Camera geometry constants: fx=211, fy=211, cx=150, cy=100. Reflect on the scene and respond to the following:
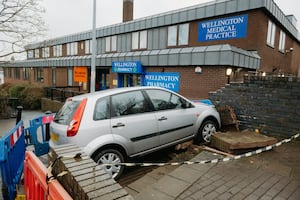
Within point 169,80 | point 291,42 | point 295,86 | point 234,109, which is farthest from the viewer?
point 291,42

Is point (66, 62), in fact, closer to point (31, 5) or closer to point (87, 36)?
point (87, 36)

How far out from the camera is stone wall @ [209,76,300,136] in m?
5.52

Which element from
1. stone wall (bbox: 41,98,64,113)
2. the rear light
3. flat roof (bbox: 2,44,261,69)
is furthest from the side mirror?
stone wall (bbox: 41,98,64,113)

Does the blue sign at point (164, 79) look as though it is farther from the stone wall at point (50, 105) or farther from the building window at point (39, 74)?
the building window at point (39, 74)

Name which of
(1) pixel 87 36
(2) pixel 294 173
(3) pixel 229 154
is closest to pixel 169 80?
(3) pixel 229 154

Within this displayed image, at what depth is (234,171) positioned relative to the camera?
3.68 m

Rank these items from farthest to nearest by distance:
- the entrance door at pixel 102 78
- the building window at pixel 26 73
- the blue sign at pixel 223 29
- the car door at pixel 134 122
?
the building window at pixel 26 73, the entrance door at pixel 102 78, the blue sign at pixel 223 29, the car door at pixel 134 122

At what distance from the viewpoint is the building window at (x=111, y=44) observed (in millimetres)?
18969

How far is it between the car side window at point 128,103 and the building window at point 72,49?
21550 millimetres

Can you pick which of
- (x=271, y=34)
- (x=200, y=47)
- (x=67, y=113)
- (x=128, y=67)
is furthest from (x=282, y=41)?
(x=67, y=113)

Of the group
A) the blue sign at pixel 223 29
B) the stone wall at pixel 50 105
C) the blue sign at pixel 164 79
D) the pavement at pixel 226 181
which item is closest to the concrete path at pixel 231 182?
the pavement at pixel 226 181

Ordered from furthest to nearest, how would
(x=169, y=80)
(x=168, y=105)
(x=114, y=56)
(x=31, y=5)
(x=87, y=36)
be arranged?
(x=87, y=36) < (x=114, y=56) < (x=169, y=80) < (x=31, y=5) < (x=168, y=105)

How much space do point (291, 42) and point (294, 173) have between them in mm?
18512

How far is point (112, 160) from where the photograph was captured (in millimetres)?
3846
